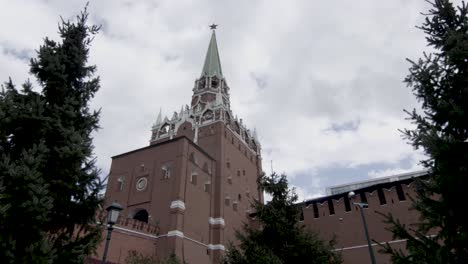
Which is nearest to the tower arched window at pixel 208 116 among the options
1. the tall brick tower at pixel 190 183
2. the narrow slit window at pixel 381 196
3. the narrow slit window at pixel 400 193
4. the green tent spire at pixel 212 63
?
the tall brick tower at pixel 190 183

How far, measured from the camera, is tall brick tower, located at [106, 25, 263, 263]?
92.4ft

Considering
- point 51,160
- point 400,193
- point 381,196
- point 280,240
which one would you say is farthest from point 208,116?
point 51,160

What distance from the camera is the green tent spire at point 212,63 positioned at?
5047 centimetres

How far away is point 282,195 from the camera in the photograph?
13.6m

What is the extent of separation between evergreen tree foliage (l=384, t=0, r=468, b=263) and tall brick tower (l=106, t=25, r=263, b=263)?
19.0 metres

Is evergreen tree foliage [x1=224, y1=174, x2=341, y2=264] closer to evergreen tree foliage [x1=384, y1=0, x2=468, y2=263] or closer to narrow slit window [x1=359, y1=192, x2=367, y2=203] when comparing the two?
evergreen tree foliage [x1=384, y1=0, x2=468, y2=263]

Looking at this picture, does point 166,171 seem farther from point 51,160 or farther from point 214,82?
point 51,160

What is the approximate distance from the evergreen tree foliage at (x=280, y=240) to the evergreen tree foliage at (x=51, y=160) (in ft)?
18.6

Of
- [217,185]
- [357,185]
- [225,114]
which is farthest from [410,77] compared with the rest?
[357,185]

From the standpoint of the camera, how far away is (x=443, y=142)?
625 centimetres

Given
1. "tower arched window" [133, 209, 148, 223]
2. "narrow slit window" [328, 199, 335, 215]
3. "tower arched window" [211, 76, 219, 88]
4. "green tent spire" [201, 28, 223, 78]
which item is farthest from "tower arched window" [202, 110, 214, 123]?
"narrow slit window" [328, 199, 335, 215]

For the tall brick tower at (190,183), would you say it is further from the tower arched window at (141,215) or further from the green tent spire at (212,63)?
the green tent spire at (212,63)

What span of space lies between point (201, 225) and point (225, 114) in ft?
48.0

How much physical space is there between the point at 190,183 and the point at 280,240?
18897 mm
